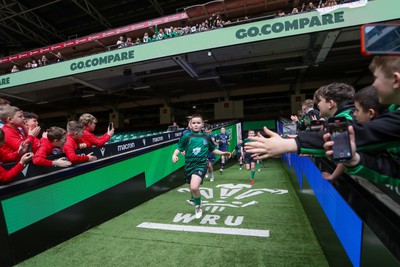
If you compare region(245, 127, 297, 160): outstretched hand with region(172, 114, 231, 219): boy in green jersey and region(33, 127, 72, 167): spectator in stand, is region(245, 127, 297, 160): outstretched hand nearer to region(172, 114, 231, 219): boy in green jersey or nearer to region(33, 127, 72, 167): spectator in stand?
region(172, 114, 231, 219): boy in green jersey

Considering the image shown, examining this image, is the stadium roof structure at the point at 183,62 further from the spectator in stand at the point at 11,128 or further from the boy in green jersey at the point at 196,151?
the spectator in stand at the point at 11,128

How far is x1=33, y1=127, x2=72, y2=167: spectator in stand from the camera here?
2.88 meters

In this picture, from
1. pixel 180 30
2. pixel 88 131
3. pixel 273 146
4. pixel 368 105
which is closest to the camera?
pixel 273 146

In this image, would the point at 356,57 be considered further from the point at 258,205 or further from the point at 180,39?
the point at 258,205

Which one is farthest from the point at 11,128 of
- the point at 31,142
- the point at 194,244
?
the point at 194,244

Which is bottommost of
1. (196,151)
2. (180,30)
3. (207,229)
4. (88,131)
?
(207,229)

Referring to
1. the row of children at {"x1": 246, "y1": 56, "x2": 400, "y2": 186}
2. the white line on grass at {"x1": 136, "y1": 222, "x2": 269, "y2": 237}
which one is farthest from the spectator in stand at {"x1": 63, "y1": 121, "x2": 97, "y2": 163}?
the row of children at {"x1": 246, "y1": 56, "x2": 400, "y2": 186}

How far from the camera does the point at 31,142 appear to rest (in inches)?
122

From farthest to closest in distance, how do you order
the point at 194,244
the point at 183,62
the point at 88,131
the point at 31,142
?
the point at 183,62, the point at 88,131, the point at 31,142, the point at 194,244

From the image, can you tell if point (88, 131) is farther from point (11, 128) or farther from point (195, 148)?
point (195, 148)

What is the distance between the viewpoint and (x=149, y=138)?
557cm

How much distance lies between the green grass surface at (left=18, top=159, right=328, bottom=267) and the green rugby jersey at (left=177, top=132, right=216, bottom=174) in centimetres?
89

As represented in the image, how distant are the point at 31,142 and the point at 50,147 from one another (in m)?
0.23

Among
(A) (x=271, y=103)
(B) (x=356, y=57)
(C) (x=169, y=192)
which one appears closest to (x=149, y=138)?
(C) (x=169, y=192)
